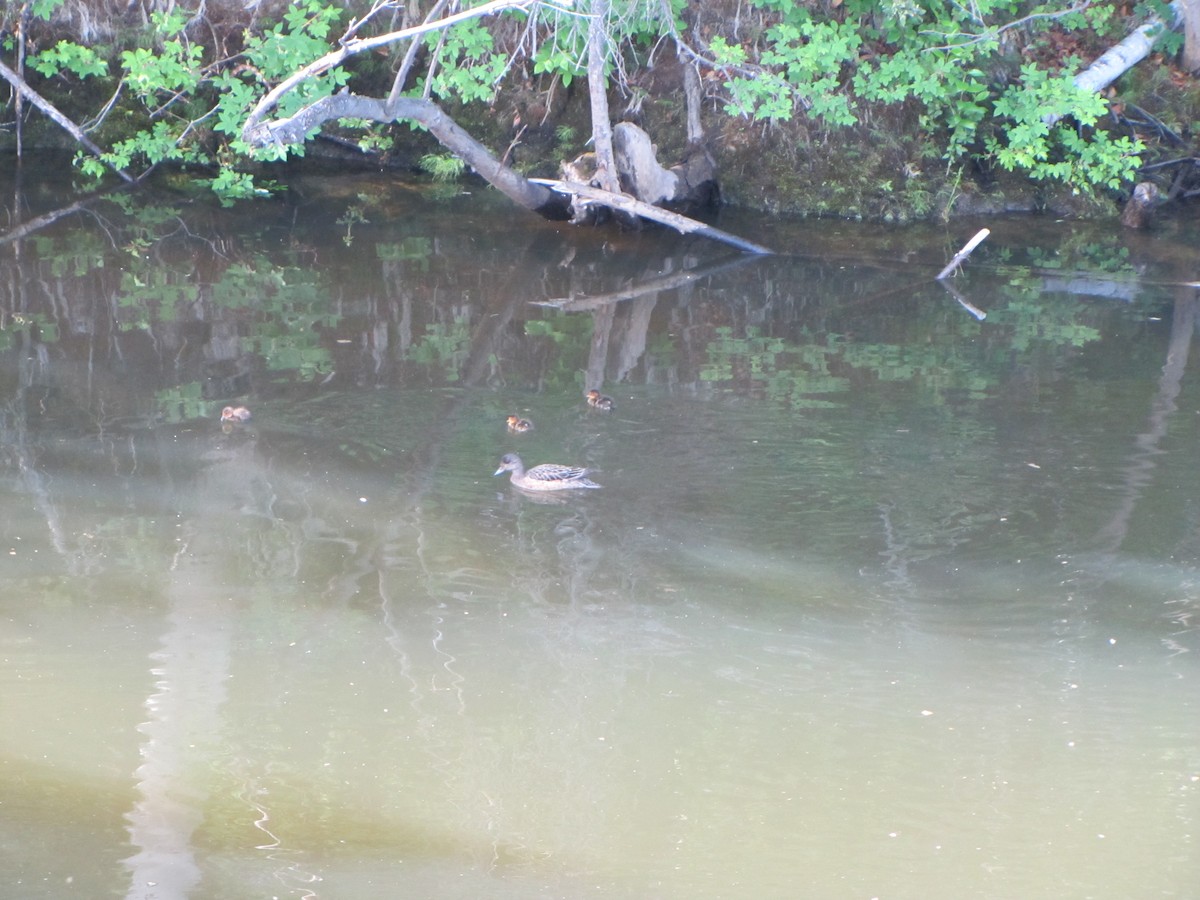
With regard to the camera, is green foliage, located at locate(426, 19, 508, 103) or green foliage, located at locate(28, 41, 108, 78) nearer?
green foliage, located at locate(426, 19, 508, 103)

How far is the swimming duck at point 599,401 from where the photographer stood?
10000mm

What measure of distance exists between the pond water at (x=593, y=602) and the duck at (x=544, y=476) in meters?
0.12

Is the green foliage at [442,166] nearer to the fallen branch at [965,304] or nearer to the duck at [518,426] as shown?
the fallen branch at [965,304]

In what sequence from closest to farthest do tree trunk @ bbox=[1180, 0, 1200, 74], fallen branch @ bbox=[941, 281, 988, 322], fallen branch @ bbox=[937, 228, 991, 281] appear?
fallen branch @ bbox=[941, 281, 988, 322]
fallen branch @ bbox=[937, 228, 991, 281]
tree trunk @ bbox=[1180, 0, 1200, 74]

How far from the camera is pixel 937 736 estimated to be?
19.5ft

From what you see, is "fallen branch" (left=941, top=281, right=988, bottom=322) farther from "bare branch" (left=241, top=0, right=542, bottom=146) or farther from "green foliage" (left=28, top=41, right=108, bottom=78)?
"green foliage" (left=28, top=41, right=108, bottom=78)

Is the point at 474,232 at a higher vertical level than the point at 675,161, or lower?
lower

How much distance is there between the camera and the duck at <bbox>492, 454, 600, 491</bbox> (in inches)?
329

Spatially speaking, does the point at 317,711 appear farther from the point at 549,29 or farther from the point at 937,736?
the point at 549,29

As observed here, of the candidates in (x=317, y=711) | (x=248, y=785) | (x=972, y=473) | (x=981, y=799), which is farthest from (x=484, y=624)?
(x=972, y=473)

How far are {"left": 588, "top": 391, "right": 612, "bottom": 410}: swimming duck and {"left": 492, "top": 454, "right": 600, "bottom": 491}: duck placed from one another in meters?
1.35

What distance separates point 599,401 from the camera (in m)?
10.0

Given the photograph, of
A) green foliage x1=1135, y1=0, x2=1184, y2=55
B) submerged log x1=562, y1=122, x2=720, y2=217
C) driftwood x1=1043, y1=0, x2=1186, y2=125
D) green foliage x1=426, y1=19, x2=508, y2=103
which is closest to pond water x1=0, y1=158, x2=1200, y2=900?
green foliage x1=426, y1=19, x2=508, y2=103

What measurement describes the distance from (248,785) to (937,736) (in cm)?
315
